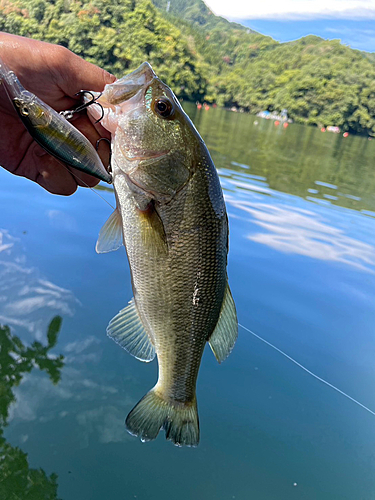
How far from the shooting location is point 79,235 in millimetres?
5777

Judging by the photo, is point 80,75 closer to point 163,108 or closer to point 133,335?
point 163,108

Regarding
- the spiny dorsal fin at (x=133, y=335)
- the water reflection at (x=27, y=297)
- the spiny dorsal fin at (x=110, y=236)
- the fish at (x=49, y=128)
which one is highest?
the fish at (x=49, y=128)

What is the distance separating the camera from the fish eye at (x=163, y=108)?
67.9 inches

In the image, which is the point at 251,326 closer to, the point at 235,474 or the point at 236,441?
the point at 236,441

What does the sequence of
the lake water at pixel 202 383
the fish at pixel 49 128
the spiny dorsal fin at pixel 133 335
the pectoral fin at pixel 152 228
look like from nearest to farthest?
the fish at pixel 49 128, the pectoral fin at pixel 152 228, the spiny dorsal fin at pixel 133 335, the lake water at pixel 202 383

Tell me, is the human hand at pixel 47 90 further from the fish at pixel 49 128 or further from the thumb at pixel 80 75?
the fish at pixel 49 128

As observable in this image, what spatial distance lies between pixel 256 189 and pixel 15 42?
984cm

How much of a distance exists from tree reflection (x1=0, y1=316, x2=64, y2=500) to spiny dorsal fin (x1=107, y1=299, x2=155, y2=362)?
1.40 meters

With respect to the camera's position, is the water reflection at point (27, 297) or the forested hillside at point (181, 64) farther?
the forested hillside at point (181, 64)

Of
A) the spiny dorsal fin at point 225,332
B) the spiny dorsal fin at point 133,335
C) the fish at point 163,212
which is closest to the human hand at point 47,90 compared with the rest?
the fish at point 163,212

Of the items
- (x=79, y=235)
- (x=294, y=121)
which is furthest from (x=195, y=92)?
(x=79, y=235)

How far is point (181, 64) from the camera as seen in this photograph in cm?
7006

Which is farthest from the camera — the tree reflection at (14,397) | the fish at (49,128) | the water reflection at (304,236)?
the water reflection at (304,236)

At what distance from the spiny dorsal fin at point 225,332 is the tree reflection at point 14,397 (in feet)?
5.31
